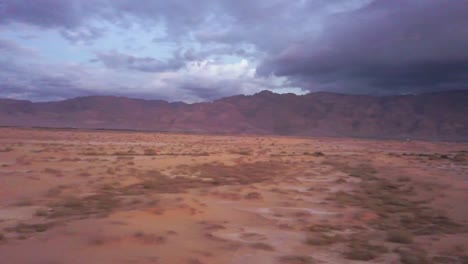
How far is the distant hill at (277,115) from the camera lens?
146 m

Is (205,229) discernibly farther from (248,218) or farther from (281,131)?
(281,131)

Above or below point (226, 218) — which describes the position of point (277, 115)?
above

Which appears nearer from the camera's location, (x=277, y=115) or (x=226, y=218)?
(x=226, y=218)

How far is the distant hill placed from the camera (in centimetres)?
14600

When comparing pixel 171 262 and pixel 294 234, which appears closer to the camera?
pixel 171 262

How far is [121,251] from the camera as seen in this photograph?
7531mm

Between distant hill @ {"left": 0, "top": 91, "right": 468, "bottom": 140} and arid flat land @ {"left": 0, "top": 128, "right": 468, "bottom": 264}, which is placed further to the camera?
distant hill @ {"left": 0, "top": 91, "right": 468, "bottom": 140}

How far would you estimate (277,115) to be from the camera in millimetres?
165250

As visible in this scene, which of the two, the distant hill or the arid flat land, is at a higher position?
the distant hill

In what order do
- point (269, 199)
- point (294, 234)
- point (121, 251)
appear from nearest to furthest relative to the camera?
point (121, 251) < point (294, 234) < point (269, 199)

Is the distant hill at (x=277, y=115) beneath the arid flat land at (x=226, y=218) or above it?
above

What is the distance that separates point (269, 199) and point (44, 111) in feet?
539

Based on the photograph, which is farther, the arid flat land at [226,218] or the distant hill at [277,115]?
the distant hill at [277,115]

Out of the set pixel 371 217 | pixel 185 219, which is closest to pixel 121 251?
pixel 185 219
